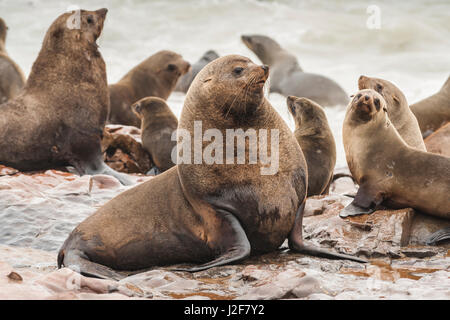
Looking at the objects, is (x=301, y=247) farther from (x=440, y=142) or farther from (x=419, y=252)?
(x=440, y=142)

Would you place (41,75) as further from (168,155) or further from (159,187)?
(159,187)

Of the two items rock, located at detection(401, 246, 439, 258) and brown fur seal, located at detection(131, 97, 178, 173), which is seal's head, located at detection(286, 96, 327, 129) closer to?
brown fur seal, located at detection(131, 97, 178, 173)

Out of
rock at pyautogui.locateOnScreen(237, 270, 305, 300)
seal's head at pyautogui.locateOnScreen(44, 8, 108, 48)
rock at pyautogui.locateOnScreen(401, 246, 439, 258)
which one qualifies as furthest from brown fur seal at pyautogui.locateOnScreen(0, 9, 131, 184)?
rock at pyautogui.locateOnScreen(237, 270, 305, 300)

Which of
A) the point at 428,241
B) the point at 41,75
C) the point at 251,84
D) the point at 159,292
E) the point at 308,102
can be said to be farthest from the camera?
the point at 41,75

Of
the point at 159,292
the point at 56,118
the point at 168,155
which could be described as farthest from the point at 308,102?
the point at 159,292

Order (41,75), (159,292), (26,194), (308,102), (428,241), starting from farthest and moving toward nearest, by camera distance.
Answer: (41,75) < (308,102) < (26,194) < (428,241) < (159,292)

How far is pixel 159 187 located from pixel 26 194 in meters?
1.99

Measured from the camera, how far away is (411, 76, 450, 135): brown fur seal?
10773 millimetres

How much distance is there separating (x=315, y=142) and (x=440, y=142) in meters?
2.24

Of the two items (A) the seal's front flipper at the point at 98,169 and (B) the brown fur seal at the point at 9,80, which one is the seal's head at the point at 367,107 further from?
(B) the brown fur seal at the point at 9,80

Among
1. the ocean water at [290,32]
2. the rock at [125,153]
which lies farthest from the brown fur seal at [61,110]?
the ocean water at [290,32]

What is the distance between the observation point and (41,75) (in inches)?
332

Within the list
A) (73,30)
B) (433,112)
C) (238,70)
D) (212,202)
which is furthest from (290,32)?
(212,202)

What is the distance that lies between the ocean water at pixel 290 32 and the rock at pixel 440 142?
464 inches
